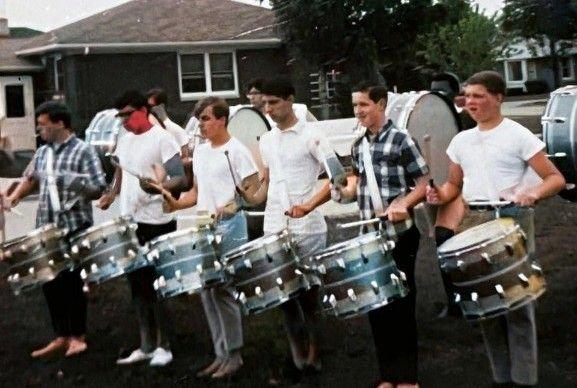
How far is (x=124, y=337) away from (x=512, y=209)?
151 inches

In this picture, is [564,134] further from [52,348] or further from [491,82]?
[52,348]

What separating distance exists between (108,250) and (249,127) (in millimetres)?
3372

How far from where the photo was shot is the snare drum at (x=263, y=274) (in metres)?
5.96

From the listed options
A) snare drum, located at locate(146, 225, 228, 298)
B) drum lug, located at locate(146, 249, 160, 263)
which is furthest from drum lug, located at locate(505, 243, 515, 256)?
drum lug, located at locate(146, 249, 160, 263)

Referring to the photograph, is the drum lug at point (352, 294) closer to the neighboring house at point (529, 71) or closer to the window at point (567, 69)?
the neighboring house at point (529, 71)

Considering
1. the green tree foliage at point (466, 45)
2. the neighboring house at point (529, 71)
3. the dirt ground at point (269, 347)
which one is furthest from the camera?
the neighboring house at point (529, 71)

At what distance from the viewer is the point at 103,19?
35719 millimetres

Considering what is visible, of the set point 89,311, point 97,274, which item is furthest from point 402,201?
point 89,311

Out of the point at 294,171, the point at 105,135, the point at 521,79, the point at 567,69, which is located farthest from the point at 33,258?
the point at 521,79

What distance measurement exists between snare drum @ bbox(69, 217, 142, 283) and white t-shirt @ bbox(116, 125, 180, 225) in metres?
0.29

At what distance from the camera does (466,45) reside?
46438mm

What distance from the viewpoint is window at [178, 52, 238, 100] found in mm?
35062

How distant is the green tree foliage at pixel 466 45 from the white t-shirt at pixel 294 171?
37845 millimetres

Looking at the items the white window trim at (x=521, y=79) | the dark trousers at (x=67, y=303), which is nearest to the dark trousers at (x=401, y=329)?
→ the dark trousers at (x=67, y=303)
